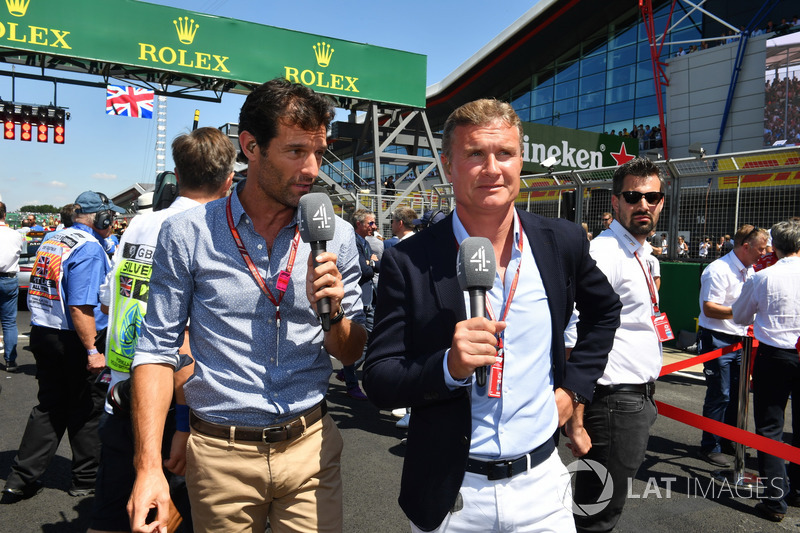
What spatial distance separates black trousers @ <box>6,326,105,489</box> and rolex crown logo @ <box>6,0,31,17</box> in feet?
36.5

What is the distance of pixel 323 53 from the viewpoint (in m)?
15.2

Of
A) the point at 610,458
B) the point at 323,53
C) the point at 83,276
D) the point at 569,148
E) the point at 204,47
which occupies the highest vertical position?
the point at 323,53

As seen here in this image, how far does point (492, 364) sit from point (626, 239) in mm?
1830

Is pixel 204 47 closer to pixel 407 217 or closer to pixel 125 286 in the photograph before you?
pixel 407 217

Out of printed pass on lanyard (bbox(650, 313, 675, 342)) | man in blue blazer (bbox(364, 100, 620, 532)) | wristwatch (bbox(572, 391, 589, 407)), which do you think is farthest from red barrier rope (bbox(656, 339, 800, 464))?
man in blue blazer (bbox(364, 100, 620, 532))

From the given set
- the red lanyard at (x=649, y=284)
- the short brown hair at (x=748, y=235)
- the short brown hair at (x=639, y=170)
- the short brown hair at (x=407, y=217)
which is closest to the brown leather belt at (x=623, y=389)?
the red lanyard at (x=649, y=284)

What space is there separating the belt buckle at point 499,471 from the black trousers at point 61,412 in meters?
3.49

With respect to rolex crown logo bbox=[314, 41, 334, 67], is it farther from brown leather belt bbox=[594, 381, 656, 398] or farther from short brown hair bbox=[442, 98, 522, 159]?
short brown hair bbox=[442, 98, 522, 159]

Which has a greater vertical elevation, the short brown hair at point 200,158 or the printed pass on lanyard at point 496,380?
the short brown hair at point 200,158

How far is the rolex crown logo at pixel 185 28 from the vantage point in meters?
13.6

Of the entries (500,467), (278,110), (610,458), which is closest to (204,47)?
(278,110)

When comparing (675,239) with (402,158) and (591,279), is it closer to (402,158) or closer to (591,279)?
Result: (591,279)

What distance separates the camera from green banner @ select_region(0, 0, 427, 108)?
40.9ft

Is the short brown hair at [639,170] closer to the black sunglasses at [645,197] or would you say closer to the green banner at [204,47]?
the black sunglasses at [645,197]
